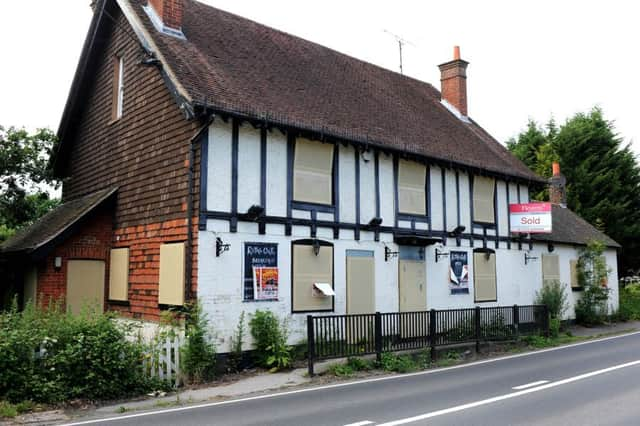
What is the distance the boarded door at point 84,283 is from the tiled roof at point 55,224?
3.44 ft

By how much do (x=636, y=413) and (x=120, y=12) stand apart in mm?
15584

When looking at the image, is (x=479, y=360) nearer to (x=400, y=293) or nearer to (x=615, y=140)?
(x=400, y=293)

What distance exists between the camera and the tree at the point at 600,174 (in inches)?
1453

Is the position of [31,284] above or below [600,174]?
below

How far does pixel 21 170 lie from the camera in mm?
17172

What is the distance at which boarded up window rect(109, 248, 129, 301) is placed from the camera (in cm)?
1507

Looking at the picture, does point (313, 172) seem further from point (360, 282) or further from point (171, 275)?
point (171, 275)

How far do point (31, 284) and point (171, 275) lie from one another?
502 centimetres

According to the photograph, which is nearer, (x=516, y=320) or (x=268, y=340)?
(x=268, y=340)

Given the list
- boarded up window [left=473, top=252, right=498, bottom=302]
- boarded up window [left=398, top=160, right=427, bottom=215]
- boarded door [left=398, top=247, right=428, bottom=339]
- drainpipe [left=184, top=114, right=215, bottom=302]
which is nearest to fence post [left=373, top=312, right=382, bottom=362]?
boarded door [left=398, top=247, right=428, bottom=339]

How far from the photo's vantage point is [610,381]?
10.7m

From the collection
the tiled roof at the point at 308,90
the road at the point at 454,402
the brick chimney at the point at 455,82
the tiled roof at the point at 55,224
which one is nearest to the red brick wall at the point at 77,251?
the tiled roof at the point at 55,224

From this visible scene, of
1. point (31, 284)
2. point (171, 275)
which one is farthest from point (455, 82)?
point (31, 284)

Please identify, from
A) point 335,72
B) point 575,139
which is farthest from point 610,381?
point 575,139
